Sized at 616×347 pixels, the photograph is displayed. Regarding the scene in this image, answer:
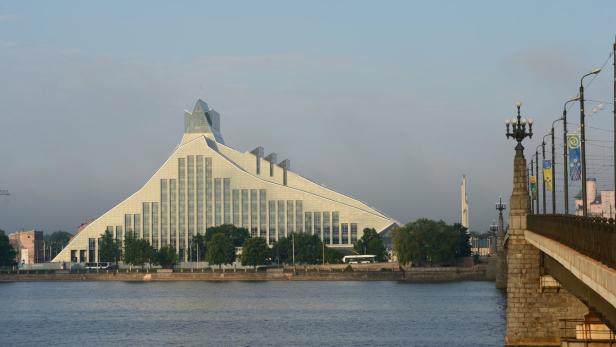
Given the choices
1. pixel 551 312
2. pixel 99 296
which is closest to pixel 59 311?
pixel 99 296

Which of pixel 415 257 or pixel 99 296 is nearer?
pixel 99 296

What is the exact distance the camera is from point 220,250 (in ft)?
609

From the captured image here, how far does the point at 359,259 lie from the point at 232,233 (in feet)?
65.0

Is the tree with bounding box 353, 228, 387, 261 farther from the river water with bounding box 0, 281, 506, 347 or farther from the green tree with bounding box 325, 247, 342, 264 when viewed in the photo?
the river water with bounding box 0, 281, 506, 347

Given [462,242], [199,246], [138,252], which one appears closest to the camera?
[462,242]

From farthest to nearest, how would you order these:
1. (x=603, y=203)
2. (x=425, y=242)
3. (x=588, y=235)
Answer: (x=425, y=242)
(x=603, y=203)
(x=588, y=235)

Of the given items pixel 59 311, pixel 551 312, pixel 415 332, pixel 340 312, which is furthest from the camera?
pixel 59 311

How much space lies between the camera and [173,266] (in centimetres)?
19750

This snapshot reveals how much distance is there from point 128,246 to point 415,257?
160 feet

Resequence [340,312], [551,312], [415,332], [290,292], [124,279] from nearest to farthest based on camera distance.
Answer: [551,312] → [415,332] → [340,312] → [290,292] → [124,279]

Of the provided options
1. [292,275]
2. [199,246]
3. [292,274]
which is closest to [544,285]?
[292,275]

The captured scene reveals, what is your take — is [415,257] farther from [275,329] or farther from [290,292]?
[275,329]

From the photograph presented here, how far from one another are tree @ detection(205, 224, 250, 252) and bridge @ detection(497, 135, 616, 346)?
457 feet

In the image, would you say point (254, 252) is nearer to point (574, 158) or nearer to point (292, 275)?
point (292, 275)
